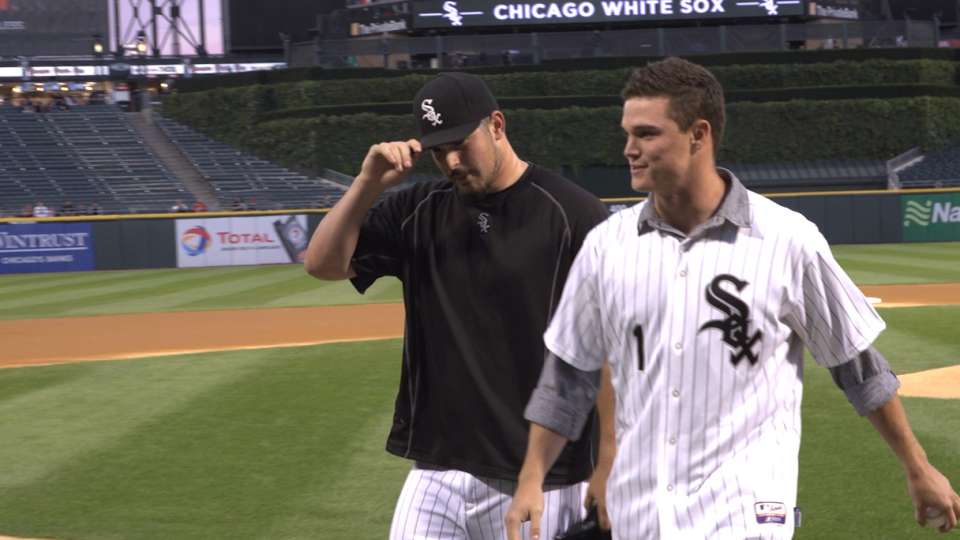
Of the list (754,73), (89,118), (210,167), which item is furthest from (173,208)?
(754,73)

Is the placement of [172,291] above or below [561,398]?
below

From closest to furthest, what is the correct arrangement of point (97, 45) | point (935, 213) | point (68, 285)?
point (68, 285), point (935, 213), point (97, 45)

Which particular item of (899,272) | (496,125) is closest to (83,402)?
(496,125)

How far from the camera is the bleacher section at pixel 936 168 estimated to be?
43.6 m

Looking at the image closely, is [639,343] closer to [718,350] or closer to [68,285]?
[718,350]

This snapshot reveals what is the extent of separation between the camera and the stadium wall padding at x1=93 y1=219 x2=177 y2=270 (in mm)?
31219

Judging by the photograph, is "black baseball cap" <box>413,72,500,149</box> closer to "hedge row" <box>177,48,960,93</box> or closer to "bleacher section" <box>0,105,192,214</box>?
"bleacher section" <box>0,105,192,214</box>

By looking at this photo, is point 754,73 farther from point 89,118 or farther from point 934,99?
point 89,118

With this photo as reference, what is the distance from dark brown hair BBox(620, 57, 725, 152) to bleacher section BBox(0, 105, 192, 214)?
3644 cm

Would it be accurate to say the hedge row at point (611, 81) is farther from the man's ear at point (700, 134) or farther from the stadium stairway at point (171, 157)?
the man's ear at point (700, 134)

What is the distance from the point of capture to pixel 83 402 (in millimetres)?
11062

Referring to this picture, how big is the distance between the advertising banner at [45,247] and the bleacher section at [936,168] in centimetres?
2598

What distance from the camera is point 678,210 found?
318 cm

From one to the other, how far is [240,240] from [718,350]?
1153 inches
